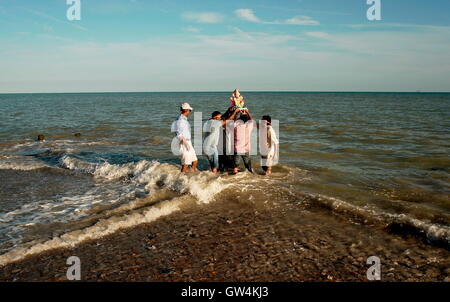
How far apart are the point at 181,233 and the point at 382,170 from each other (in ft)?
23.7

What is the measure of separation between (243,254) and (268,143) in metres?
5.04

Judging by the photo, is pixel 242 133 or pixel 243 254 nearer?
pixel 243 254

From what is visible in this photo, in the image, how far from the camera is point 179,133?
830cm

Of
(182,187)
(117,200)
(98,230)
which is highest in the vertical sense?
(182,187)

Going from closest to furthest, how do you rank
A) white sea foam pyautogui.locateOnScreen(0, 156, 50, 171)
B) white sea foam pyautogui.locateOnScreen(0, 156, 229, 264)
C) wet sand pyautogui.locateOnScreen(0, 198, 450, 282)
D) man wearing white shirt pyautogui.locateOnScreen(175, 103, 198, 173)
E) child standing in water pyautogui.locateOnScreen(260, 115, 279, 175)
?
wet sand pyautogui.locateOnScreen(0, 198, 450, 282)
white sea foam pyautogui.locateOnScreen(0, 156, 229, 264)
man wearing white shirt pyautogui.locateOnScreen(175, 103, 198, 173)
child standing in water pyautogui.locateOnScreen(260, 115, 279, 175)
white sea foam pyautogui.locateOnScreen(0, 156, 50, 171)

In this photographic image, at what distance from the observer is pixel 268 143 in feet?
30.4

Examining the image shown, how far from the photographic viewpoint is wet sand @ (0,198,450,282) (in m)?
4.17

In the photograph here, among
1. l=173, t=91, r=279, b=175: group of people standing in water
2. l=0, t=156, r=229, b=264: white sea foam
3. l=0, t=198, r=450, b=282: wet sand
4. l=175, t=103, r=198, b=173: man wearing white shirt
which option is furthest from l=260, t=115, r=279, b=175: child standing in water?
l=0, t=198, r=450, b=282: wet sand

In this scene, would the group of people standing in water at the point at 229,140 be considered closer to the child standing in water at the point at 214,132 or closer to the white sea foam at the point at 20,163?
the child standing in water at the point at 214,132

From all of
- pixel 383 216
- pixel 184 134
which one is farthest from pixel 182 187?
pixel 383 216

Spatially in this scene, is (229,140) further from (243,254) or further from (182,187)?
(243,254)

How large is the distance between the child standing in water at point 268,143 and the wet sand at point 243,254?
3.49 m

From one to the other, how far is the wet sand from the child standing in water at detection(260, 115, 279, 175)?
3.49 meters

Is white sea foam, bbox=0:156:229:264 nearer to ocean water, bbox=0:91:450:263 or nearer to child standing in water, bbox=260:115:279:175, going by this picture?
ocean water, bbox=0:91:450:263
